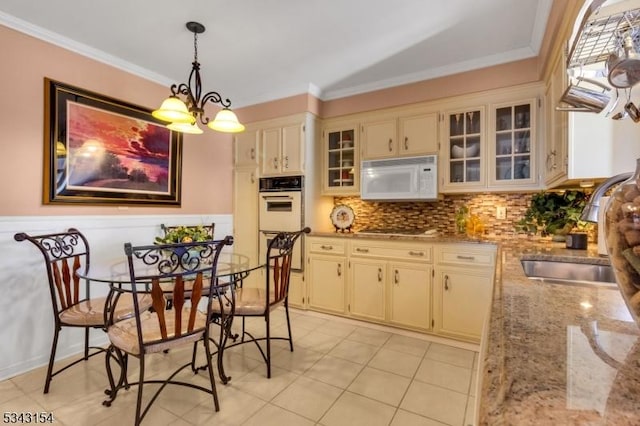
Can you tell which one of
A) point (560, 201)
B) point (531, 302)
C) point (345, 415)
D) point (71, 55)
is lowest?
point (345, 415)

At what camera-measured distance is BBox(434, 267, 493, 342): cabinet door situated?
2.62 meters

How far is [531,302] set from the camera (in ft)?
3.10

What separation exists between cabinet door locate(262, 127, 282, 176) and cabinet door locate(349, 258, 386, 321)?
1.43m

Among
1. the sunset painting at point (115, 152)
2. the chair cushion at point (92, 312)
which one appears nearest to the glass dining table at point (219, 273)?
the chair cushion at point (92, 312)

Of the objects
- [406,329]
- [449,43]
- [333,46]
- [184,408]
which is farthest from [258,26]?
[406,329]

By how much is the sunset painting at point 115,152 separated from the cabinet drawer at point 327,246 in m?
1.61

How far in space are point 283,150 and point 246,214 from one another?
36.6 inches

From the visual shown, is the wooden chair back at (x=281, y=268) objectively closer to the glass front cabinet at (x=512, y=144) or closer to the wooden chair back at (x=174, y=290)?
the wooden chair back at (x=174, y=290)

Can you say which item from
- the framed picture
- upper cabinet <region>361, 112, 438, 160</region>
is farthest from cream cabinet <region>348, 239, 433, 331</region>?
the framed picture

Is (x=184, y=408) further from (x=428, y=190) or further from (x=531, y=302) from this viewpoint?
(x=428, y=190)

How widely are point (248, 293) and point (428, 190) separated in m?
1.89

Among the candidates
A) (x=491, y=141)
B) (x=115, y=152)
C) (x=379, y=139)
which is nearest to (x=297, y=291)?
(x=379, y=139)

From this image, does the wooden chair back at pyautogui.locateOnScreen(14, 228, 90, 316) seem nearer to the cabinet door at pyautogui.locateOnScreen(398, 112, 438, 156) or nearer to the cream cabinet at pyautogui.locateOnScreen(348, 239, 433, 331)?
the cream cabinet at pyautogui.locateOnScreen(348, 239, 433, 331)

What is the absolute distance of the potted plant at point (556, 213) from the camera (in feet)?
7.95
